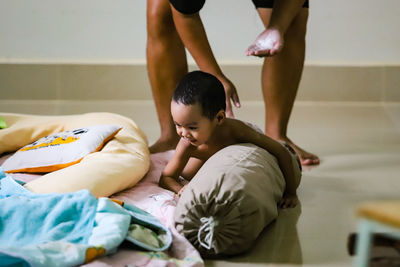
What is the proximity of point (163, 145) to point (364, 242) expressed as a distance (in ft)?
5.26

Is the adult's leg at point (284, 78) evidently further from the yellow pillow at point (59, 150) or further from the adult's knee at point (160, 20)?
the yellow pillow at point (59, 150)

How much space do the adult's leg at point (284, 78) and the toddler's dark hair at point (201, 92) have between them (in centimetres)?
70

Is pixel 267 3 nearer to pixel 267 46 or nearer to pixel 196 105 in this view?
pixel 267 46

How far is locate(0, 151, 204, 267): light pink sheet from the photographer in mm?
1306

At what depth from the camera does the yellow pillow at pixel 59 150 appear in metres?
1.90

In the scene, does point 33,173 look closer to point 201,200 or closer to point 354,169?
point 201,200

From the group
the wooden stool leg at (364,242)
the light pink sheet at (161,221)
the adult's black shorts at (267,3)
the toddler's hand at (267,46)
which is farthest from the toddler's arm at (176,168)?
the wooden stool leg at (364,242)

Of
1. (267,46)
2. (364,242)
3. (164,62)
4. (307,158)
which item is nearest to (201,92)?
(267,46)

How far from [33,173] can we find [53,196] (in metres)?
0.48

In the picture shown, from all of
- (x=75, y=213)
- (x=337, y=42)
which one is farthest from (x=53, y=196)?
(x=337, y=42)

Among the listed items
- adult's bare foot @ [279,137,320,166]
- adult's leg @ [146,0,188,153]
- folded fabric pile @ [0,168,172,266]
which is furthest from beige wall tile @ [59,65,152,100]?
folded fabric pile @ [0,168,172,266]

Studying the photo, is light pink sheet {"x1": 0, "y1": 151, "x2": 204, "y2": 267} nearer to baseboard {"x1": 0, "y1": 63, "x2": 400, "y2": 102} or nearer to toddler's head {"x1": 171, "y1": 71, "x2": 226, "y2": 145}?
toddler's head {"x1": 171, "y1": 71, "x2": 226, "y2": 145}

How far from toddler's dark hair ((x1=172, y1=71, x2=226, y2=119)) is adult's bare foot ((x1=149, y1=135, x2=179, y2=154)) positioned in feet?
2.01

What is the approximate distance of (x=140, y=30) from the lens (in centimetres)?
346
